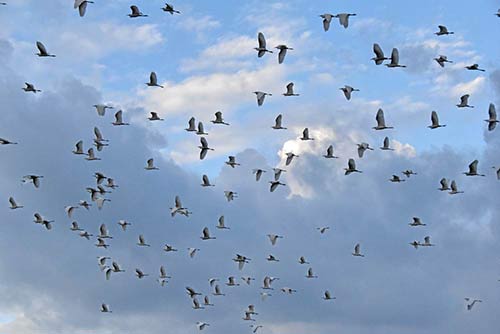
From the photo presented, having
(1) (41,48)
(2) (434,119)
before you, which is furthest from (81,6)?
(2) (434,119)

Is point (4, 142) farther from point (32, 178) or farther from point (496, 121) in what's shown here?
point (496, 121)

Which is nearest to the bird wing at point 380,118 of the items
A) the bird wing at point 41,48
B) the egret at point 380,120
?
the egret at point 380,120

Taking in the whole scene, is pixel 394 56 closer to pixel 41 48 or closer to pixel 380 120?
pixel 380 120

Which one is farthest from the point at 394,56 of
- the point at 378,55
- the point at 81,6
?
the point at 81,6

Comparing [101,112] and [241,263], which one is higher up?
[101,112]

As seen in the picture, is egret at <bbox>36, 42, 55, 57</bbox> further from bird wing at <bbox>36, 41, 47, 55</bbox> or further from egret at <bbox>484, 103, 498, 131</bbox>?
egret at <bbox>484, 103, 498, 131</bbox>

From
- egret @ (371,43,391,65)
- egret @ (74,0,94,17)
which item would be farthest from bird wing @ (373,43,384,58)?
egret @ (74,0,94,17)

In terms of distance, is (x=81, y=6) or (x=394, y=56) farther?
(x=394, y=56)

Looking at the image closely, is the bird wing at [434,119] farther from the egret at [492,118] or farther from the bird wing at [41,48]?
the bird wing at [41,48]

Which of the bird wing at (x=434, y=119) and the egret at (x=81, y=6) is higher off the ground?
the bird wing at (x=434, y=119)

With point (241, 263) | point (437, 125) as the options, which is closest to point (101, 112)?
point (241, 263)

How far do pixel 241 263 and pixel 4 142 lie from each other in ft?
104

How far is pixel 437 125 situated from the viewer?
117m

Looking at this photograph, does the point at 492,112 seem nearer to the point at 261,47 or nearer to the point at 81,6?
the point at 261,47
